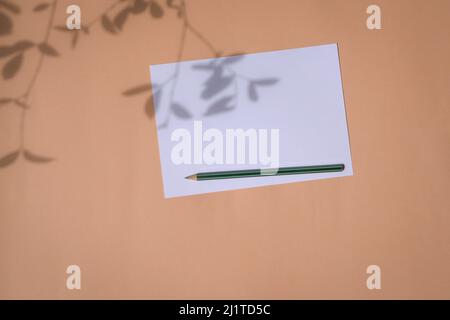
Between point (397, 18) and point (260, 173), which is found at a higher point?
point (397, 18)

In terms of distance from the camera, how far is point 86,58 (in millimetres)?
1024

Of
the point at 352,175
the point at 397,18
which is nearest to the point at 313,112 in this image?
the point at 352,175

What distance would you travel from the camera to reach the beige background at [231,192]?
0.97 meters

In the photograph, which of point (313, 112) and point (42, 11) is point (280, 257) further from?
point (42, 11)

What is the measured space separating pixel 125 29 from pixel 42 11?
19cm

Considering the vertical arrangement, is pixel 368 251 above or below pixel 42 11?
below

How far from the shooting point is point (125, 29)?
103cm

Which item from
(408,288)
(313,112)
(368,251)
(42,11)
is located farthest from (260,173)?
(42,11)

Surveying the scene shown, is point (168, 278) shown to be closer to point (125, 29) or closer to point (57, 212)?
point (57, 212)

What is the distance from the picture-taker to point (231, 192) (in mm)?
993

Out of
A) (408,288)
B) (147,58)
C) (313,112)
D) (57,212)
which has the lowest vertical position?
(408,288)

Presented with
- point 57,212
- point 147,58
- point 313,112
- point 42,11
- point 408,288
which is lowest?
point 408,288

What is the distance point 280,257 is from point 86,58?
0.60 m

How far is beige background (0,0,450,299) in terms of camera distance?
972 millimetres
